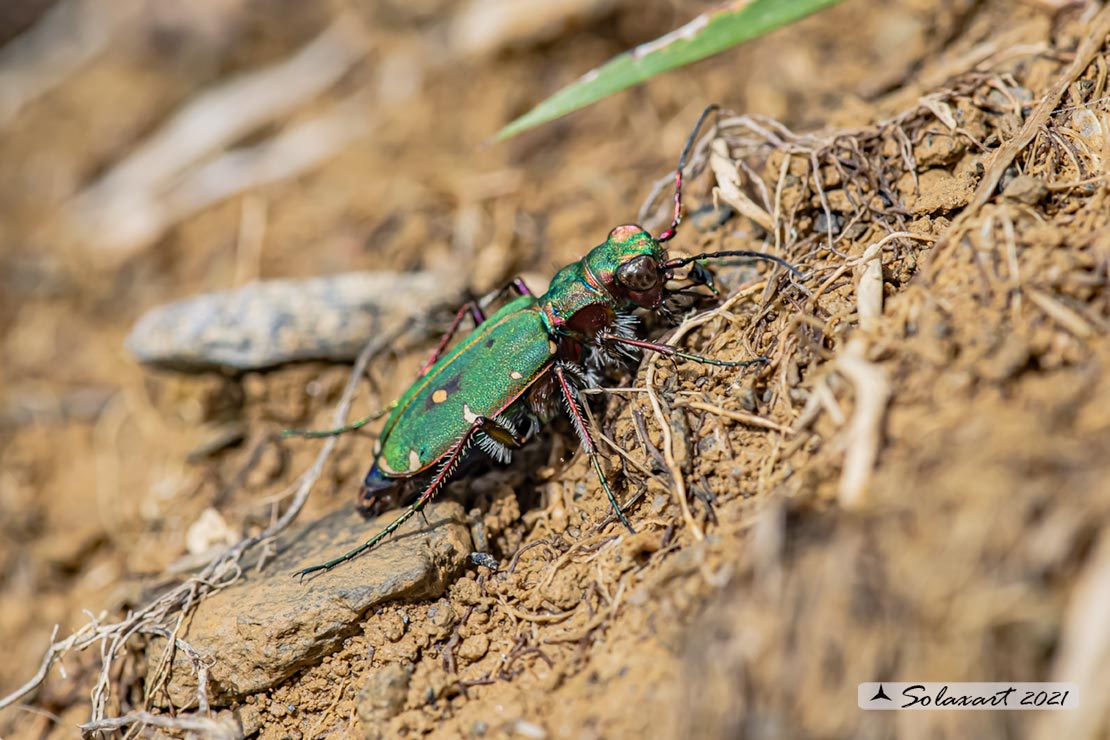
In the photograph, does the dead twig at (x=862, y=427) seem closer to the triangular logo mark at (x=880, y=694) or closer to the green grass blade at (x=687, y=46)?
the triangular logo mark at (x=880, y=694)

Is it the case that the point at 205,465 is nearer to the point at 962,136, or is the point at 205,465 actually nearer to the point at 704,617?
the point at 704,617

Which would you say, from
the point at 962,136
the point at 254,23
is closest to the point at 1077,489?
the point at 962,136

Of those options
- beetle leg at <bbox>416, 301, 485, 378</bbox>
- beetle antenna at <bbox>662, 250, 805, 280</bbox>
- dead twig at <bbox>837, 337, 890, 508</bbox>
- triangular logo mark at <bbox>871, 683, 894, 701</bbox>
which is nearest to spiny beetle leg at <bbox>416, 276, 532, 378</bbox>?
beetle leg at <bbox>416, 301, 485, 378</bbox>

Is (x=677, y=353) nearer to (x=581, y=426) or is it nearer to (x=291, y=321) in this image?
(x=581, y=426)

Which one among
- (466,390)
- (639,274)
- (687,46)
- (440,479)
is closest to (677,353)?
(639,274)

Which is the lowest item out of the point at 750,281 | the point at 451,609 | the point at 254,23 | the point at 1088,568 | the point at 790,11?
the point at 451,609

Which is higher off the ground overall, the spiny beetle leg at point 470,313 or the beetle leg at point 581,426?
the spiny beetle leg at point 470,313

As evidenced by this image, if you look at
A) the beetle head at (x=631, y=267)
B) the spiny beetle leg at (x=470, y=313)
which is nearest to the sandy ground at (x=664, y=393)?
the beetle head at (x=631, y=267)
